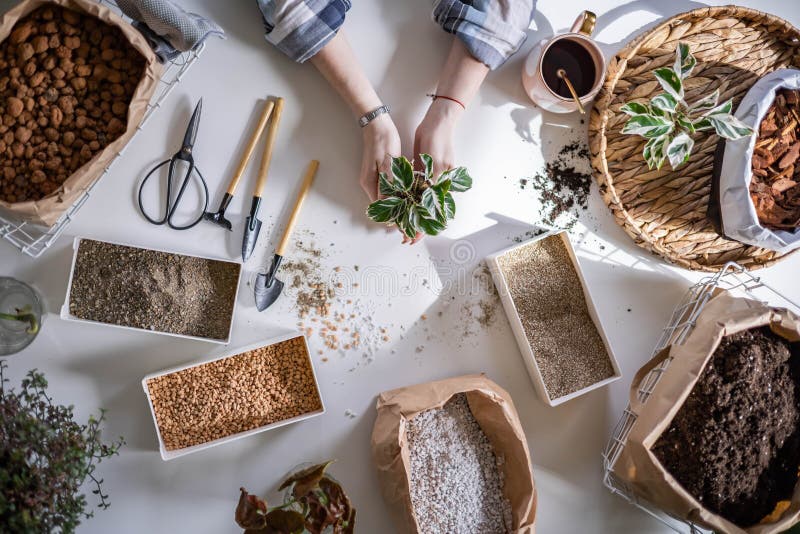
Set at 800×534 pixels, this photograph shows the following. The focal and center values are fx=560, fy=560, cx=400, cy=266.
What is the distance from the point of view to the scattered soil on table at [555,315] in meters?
1.44

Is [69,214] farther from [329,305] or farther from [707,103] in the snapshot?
[707,103]

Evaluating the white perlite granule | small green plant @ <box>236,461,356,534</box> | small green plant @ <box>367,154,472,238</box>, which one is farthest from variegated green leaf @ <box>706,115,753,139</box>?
small green plant @ <box>236,461,356,534</box>

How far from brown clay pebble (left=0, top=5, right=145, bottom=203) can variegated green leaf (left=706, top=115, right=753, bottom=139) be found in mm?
1270

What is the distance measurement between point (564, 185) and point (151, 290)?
108 centimetres

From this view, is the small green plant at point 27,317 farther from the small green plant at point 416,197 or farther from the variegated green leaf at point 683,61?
the variegated green leaf at point 683,61

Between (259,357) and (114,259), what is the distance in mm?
410

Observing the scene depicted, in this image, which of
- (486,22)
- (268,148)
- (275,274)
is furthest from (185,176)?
(486,22)

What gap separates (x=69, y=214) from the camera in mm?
1297

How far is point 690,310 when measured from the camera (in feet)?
5.02

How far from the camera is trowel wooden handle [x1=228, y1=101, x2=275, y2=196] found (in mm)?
1359

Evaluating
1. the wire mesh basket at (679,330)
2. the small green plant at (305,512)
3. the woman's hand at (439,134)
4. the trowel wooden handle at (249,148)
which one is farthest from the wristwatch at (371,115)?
the wire mesh basket at (679,330)

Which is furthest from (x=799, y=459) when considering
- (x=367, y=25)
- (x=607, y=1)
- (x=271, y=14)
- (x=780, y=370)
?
(x=271, y=14)

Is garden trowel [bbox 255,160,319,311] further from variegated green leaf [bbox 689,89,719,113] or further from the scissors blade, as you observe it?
variegated green leaf [bbox 689,89,719,113]

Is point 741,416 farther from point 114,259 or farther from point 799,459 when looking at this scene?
point 114,259
